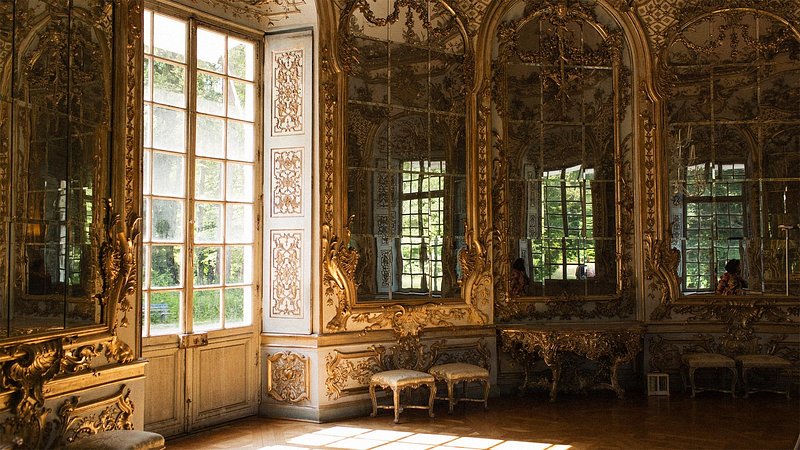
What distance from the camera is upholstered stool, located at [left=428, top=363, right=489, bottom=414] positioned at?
636cm

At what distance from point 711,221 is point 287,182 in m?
4.16

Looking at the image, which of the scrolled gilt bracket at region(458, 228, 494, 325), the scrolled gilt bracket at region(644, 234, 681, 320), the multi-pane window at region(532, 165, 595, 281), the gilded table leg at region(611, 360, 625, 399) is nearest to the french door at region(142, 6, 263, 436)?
the scrolled gilt bracket at region(458, 228, 494, 325)

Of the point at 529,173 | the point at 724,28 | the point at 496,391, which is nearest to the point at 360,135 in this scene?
the point at 529,173

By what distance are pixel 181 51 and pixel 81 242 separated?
2045mm

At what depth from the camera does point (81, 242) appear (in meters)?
4.30

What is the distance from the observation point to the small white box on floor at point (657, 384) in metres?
7.12

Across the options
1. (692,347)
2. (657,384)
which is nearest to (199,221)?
(657,384)

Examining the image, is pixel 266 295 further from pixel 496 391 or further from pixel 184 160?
pixel 496 391

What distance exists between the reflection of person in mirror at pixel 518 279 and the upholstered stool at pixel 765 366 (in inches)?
82.1

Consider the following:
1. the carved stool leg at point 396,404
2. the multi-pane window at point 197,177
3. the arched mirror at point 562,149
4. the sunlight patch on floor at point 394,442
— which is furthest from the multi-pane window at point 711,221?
the multi-pane window at point 197,177

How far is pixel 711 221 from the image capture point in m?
7.48

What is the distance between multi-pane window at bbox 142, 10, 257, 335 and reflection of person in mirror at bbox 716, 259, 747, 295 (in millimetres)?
4519

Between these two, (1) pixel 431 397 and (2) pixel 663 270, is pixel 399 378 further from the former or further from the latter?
(2) pixel 663 270

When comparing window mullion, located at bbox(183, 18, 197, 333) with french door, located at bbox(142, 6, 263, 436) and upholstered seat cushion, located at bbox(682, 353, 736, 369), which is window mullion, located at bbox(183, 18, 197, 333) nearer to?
french door, located at bbox(142, 6, 263, 436)
